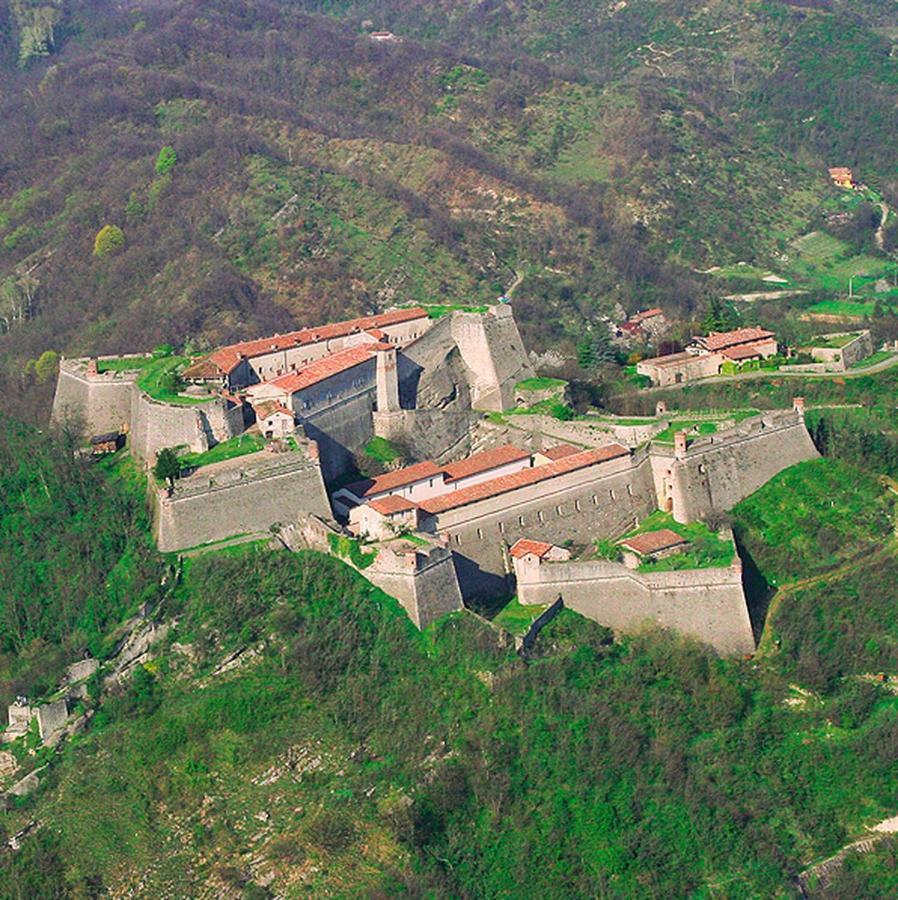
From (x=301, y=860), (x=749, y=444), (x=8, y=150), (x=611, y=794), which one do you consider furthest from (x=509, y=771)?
(x=8, y=150)

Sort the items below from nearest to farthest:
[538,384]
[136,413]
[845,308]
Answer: [136,413], [538,384], [845,308]

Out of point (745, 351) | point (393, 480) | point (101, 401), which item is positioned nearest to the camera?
point (393, 480)

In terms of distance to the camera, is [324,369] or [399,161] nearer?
[324,369]

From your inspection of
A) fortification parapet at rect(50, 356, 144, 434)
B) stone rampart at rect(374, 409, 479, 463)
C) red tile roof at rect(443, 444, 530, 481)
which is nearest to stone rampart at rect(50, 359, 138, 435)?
fortification parapet at rect(50, 356, 144, 434)

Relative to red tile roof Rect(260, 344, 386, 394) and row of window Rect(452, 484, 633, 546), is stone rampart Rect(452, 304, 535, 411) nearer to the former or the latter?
red tile roof Rect(260, 344, 386, 394)

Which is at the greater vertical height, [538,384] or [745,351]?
[538,384]

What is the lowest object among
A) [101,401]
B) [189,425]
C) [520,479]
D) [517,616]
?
[517,616]

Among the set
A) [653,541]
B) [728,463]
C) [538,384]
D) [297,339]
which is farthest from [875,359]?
[297,339]

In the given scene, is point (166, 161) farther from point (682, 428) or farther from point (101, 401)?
point (682, 428)
